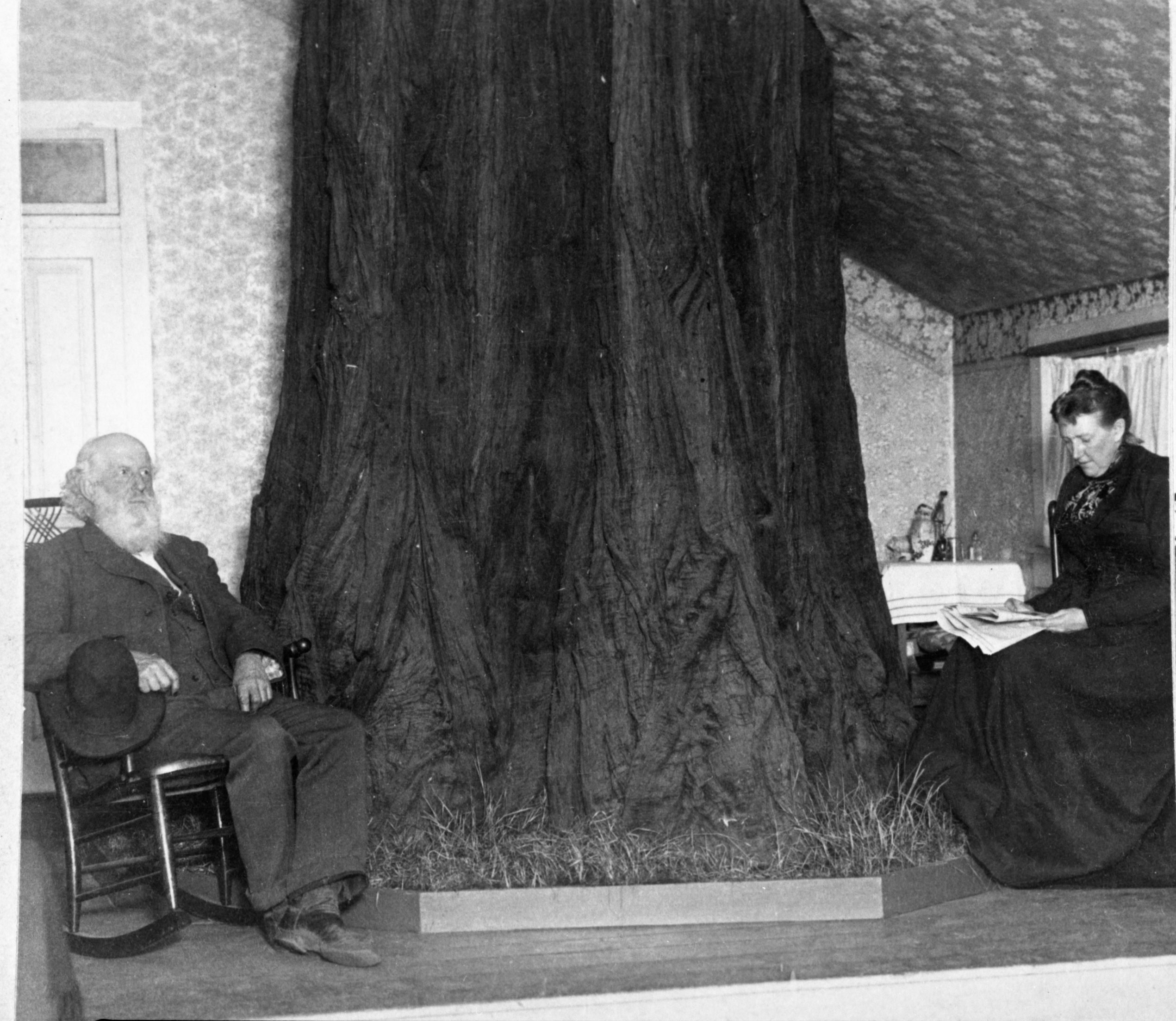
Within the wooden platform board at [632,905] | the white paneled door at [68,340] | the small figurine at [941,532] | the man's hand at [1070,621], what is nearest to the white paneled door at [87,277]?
the white paneled door at [68,340]

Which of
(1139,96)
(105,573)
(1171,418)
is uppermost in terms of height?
(1139,96)

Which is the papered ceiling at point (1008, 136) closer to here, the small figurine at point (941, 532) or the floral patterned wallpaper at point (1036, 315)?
the floral patterned wallpaper at point (1036, 315)

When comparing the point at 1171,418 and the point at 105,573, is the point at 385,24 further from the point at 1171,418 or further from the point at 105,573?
the point at 1171,418

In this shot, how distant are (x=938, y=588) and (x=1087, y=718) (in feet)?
7.10

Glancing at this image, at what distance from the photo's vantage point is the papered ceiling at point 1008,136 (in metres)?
5.00

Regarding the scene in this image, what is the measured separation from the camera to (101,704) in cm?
341

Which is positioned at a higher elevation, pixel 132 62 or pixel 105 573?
pixel 132 62

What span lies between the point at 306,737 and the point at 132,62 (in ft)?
9.76

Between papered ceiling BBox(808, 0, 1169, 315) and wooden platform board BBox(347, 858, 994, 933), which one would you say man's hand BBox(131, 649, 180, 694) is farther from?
papered ceiling BBox(808, 0, 1169, 315)

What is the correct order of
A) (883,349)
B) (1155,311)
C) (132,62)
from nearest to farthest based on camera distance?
(132,62) → (1155,311) → (883,349)

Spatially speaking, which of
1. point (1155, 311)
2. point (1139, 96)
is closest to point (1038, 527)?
point (1155, 311)

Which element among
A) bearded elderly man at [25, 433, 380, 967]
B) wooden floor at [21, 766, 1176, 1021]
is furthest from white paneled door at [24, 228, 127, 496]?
wooden floor at [21, 766, 1176, 1021]

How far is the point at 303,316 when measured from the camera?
4.78 metres

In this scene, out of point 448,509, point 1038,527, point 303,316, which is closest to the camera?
point 448,509
